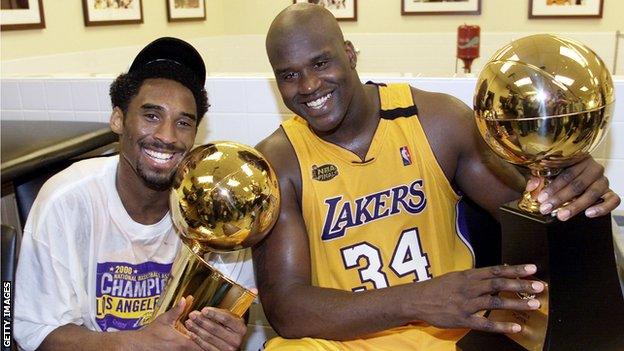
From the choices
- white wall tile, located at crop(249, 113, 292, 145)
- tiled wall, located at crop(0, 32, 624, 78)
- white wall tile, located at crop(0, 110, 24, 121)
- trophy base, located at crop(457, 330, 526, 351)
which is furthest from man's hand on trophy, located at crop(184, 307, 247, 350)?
tiled wall, located at crop(0, 32, 624, 78)

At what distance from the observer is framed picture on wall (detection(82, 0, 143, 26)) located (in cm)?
310

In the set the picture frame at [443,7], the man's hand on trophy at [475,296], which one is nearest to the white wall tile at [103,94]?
the man's hand on trophy at [475,296]

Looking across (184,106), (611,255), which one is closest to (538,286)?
(611,255)

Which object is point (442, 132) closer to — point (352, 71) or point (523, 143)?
point (352, 71)

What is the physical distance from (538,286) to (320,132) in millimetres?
634

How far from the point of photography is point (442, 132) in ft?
4.59

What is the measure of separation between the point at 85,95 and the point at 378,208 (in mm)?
1227

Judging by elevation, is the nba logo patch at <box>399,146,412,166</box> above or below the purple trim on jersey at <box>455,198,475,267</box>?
above

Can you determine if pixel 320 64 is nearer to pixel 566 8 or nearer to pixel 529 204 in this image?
pixel 529 204

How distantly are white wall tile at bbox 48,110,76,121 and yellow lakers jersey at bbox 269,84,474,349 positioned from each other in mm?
1072

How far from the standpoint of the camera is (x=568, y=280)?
3.31 ft

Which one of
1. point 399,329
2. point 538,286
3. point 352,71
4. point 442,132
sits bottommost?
point 399,329

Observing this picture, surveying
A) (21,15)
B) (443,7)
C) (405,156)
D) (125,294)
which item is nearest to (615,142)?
(405,156)

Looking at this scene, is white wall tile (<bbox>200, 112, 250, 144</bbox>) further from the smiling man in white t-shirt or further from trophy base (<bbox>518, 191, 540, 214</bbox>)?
trophy base (<bbox>518, 191, 540, 214</bbox>)
